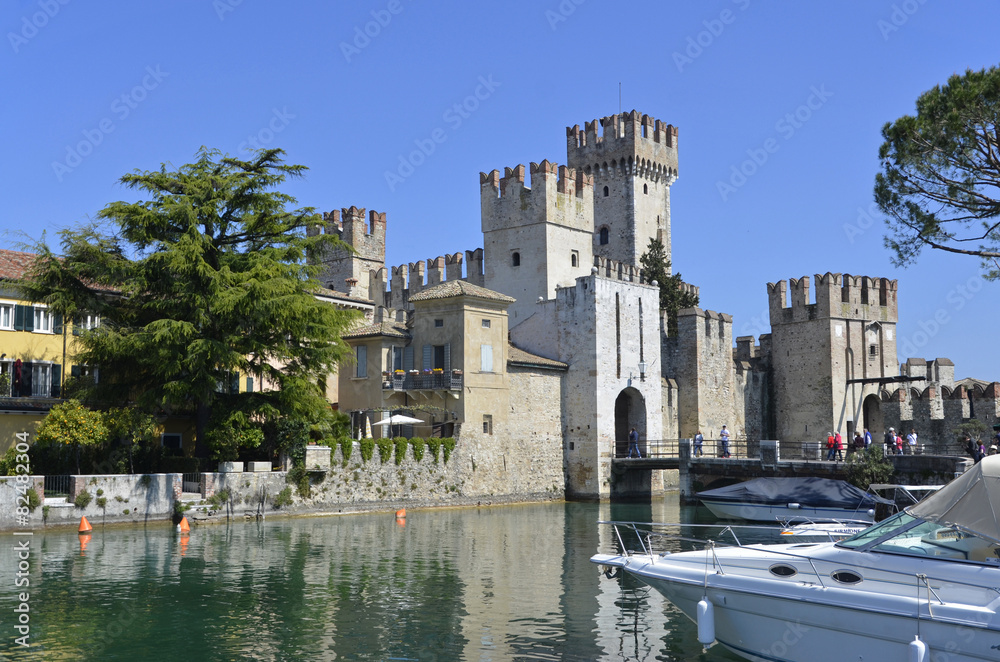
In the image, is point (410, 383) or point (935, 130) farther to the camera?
point (410, 383)

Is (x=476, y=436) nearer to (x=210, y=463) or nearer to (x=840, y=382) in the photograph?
(x=210, y=463)

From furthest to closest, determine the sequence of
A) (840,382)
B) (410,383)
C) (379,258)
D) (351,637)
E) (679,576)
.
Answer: (379,258) < (840,382) < (410,383) < (351,637) < (679,576)

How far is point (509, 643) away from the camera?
13875 millimetres

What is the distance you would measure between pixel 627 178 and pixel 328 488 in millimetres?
31335

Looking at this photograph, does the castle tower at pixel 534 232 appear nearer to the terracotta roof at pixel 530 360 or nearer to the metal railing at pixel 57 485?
the terracotta roof at pixel 530 360

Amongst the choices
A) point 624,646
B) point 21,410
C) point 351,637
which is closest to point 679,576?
point 624,646

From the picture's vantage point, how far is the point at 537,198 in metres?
46.7

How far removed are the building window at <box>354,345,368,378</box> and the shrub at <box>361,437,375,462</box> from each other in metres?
5.00

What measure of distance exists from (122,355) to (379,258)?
2596 cm

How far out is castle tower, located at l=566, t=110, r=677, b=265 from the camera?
5747 cm

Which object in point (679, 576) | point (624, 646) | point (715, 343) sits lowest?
point (624, 646)

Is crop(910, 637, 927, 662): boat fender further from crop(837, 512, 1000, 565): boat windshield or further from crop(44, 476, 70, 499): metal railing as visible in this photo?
crop(44, 476, 70, 499): metal railing

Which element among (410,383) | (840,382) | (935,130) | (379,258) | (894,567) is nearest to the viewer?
(894,567)

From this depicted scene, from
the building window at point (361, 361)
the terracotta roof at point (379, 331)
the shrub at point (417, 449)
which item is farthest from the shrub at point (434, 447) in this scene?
the terracotta roof at point (379, 331)
